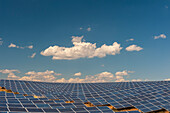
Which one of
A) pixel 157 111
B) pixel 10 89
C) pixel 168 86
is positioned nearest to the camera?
pixel 157 111

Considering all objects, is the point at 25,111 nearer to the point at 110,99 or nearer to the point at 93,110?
the point at 93,110

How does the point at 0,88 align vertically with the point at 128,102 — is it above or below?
above

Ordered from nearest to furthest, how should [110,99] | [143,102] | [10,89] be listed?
[143,102]
[110,99]
[10,89]

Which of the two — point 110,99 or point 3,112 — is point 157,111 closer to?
point 110,99

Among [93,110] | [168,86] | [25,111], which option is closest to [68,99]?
[93,110]

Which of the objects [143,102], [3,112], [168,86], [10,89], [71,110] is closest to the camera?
[3,112]

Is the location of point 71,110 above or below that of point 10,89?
below

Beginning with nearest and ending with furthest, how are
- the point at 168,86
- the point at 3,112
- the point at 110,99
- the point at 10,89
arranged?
1. the point at 3,112
2. the point at 110,99
3. the point at 10,89
4. the point at 168,86

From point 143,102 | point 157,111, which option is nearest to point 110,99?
point 143,102

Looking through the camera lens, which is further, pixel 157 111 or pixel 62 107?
pixel 157 111
